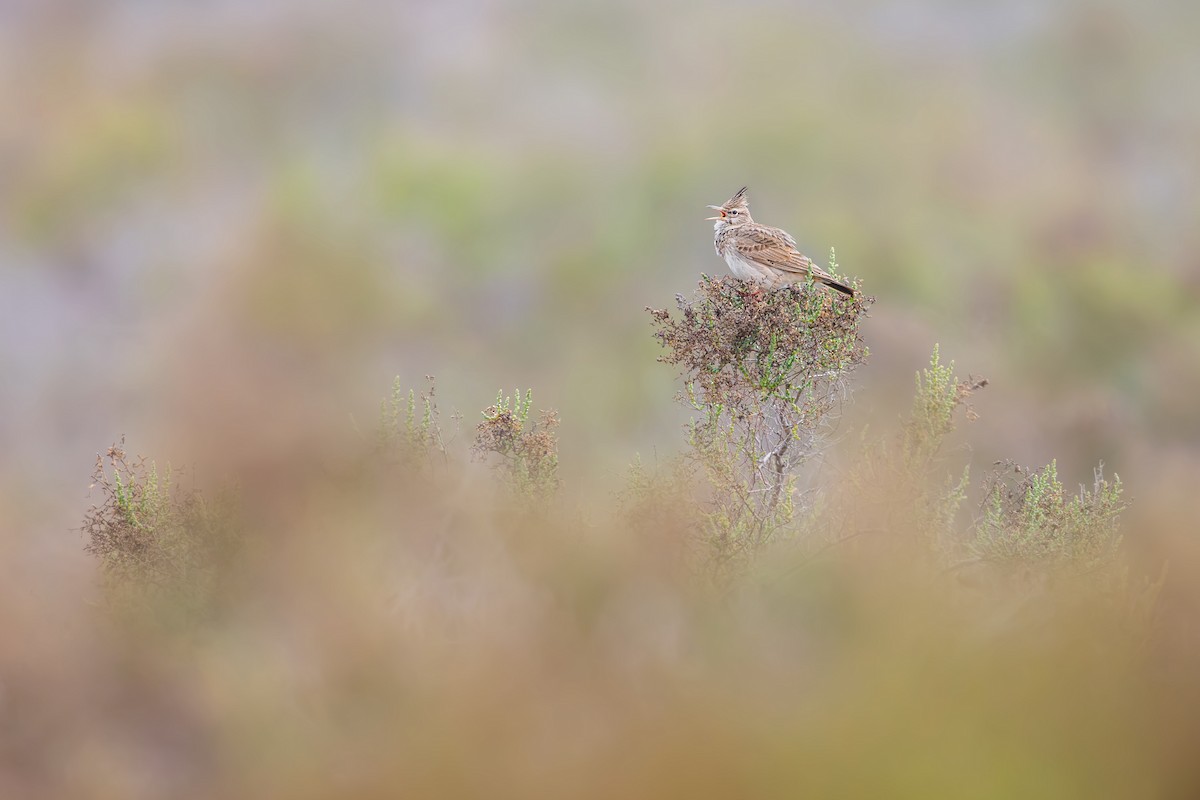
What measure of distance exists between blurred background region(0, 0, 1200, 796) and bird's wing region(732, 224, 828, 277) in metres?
31.0

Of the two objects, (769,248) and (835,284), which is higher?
(769,248)

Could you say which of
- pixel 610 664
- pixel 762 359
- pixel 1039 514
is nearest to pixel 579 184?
pixel 762 359

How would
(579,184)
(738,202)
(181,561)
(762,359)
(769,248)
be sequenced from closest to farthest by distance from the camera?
1. (181,561)
2. (762,359)
3. (769,248)
4. (738,202)
5. (579,184)

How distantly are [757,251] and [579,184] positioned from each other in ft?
189

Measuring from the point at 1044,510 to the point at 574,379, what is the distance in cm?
4437

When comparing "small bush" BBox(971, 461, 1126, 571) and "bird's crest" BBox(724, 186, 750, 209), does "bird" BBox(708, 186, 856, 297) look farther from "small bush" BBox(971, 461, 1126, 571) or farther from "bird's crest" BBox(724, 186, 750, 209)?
"small bush" BBox(971, 461, 1126, 571)

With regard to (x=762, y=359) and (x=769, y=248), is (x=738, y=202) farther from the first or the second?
(x=762, y=359)

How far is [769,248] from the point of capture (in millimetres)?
11172

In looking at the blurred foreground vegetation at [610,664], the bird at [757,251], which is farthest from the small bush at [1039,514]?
the blurred foreground vegetation at [610,664]

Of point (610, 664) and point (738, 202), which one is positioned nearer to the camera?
point (610, 664)

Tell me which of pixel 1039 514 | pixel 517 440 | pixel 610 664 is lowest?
pixel 610 664

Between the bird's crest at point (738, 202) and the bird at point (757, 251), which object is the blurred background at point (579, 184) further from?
the bird at point (757, 251)

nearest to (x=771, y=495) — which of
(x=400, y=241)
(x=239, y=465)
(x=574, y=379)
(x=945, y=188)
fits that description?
(x=239, y=465)

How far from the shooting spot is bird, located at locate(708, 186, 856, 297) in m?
10.5
